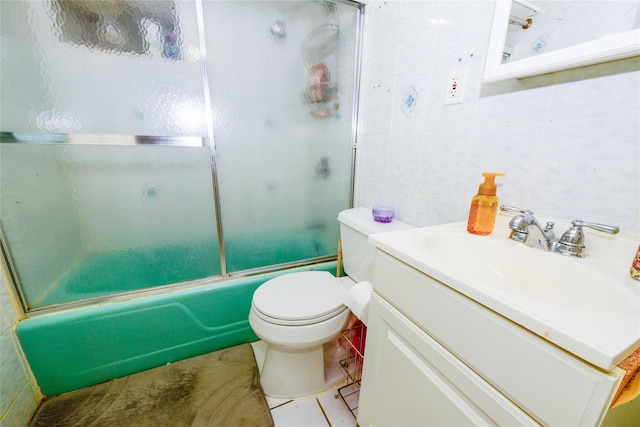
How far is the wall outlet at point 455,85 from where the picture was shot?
2.82 feet

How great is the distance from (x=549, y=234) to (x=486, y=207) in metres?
0.15

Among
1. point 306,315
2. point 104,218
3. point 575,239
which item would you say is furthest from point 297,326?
point 104,218

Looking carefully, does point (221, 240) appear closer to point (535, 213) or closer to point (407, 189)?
point (407, 189)

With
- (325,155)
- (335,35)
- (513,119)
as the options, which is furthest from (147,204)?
(513,119)

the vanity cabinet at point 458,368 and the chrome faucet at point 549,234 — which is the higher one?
the chrome faucet at point 549,234

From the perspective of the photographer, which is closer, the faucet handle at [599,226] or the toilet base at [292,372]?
the faucet handle at [599,226]

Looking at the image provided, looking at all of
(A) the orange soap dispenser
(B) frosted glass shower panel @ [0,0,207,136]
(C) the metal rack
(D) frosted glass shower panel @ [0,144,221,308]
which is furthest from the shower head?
(C) the metal rack

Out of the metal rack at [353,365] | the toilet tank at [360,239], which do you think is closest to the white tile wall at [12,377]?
the metal rack at [353,365]

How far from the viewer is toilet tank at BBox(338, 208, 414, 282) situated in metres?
1.06

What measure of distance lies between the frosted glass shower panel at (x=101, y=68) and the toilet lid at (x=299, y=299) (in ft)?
2.55

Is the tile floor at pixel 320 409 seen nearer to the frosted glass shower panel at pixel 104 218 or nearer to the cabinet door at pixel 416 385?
the cabinet door at pixel 416 385

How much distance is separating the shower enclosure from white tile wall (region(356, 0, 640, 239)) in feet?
0.86

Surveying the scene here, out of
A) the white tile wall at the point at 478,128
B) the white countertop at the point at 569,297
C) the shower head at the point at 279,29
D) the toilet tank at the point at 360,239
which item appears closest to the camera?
the white countertop at the point at 569,297

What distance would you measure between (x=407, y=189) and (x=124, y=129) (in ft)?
3.97
